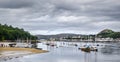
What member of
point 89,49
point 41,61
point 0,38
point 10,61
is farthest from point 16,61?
point 0,38

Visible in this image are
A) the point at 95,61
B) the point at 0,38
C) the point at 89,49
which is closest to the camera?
the point at 95,61

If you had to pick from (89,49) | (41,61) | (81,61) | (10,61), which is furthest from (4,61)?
(89,49)

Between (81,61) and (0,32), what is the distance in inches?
4474

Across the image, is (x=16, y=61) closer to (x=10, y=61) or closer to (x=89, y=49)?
(x=10, y=61)

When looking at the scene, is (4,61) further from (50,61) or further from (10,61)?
(50,61)

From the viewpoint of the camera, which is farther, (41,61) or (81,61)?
(81,61)

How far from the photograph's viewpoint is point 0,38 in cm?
19638

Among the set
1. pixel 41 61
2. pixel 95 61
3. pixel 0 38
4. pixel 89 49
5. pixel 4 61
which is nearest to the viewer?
pixel 4 61

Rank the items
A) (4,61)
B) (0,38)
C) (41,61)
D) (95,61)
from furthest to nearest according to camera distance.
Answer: (0,38), (95,61), (41,61), (4,61)

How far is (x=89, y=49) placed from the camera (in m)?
159

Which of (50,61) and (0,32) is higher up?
(0,32)

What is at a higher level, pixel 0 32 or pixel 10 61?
pixel 0 32

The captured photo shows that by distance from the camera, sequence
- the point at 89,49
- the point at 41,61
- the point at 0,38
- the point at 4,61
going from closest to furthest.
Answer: the point at 4,61 → the point at 41,61 → the point at 89,49 → the point at 0,38

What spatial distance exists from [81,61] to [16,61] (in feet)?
71.8
